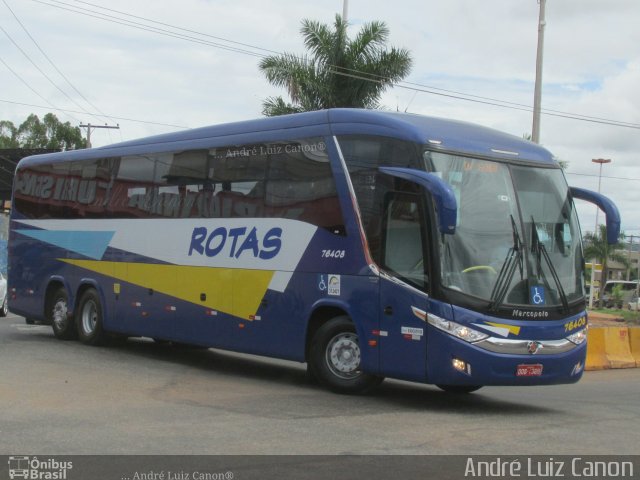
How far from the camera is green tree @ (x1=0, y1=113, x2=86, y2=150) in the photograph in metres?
64.6

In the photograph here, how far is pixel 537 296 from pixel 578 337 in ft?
3.09

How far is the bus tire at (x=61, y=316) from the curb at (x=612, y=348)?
398 inches

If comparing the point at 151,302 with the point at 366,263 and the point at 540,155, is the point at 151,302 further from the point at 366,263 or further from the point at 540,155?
the point at 540,155

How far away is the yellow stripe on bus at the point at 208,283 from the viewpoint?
12.6 metres

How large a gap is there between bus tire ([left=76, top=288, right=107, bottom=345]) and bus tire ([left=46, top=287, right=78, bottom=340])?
35 cm

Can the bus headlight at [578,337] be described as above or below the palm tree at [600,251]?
below

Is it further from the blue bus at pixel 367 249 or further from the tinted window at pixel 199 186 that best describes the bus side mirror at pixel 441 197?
the tinted window at pixel 199 186

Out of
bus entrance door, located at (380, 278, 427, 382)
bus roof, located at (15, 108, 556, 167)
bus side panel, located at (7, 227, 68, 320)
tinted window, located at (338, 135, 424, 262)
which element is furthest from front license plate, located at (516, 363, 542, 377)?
bus side panel, located at (7, 227, 68, 320)

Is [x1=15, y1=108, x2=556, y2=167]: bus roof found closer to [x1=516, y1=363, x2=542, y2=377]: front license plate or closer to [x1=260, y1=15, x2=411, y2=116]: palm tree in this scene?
[x1=516, y1=363, x2=542, y2=377]: front license plate

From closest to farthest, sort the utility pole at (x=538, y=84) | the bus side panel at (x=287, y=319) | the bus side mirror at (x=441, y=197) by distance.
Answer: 1. the bus side mirror at (x=441, y=197)
2. the bus side panel at (x=287, y=319)
3. the utility pole at (x=538, y=84)

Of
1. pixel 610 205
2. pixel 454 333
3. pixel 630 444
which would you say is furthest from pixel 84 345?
pixel 630 444

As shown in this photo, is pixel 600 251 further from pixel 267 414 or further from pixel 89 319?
pixel 267 414
